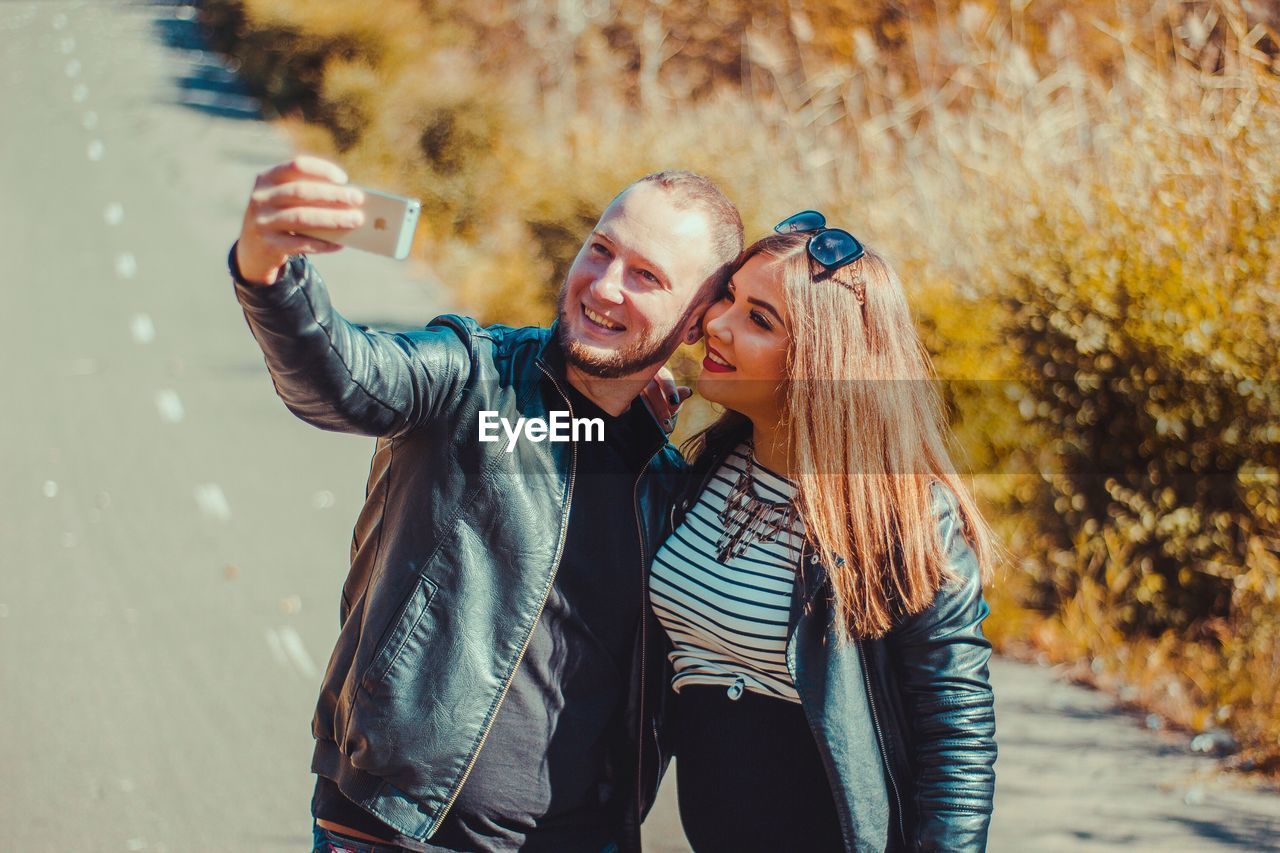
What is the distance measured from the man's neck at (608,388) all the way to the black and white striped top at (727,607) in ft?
0.86

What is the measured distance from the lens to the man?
191 centimetres

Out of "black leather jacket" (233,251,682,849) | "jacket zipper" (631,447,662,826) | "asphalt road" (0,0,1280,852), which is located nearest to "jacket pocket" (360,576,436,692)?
"black leather jacket" (233,251,682,849)

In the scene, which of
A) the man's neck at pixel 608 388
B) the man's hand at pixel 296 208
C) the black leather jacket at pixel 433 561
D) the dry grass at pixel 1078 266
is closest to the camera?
the man's hand at pixel 296 208

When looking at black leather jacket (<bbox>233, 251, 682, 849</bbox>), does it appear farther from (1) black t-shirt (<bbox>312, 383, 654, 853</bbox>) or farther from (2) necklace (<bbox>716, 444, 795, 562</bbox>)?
(2) necklace (<bbox>716, 444, 795, 562</bbox>)

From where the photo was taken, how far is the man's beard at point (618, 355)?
2090 millimetres

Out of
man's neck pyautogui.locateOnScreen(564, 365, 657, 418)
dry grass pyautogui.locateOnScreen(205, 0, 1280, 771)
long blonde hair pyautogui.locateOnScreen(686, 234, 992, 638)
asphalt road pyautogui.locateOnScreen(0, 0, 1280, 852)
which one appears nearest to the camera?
long blonde hair pyautogui.locateOnScreen(686, 234, 992, 638)

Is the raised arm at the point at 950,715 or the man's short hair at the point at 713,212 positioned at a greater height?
the man's short hair at the point at 713,212

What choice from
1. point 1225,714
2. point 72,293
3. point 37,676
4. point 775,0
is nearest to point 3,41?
point 72,293

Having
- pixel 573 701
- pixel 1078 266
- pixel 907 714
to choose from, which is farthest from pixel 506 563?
pixel 1078 266

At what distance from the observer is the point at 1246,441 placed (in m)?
4.88

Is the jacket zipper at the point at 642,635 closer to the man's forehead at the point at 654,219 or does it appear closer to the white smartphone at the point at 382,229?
the man's forehead at the point at 654,219

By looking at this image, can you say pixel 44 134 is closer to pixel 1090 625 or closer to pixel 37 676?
pixel 37 676

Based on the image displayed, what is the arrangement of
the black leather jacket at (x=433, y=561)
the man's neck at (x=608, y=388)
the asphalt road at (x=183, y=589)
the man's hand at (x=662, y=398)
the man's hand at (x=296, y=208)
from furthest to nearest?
the asphalt road at (x=183, y=589) < the man's hand at (x=662, y=398) < the man's neck at (x=608, y=388) < the black leather jacket at (x=433, y=561) < the man's hand at (x=296, y=208)

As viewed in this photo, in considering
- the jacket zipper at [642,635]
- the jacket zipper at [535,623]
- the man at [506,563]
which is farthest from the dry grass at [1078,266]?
the jacket zipper at [535,623]
